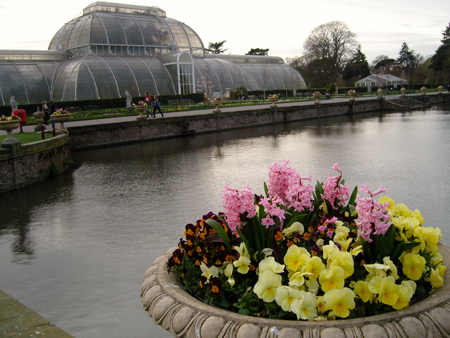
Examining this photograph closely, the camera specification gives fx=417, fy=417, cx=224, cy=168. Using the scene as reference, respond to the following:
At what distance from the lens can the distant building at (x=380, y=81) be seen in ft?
219

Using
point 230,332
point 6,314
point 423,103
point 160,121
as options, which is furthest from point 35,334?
point 423,103

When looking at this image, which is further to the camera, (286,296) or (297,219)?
(297,219)

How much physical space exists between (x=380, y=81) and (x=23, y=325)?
7026 centimetres

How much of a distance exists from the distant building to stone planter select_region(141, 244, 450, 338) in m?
67.7

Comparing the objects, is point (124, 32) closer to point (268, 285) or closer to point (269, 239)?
point (269, 239)

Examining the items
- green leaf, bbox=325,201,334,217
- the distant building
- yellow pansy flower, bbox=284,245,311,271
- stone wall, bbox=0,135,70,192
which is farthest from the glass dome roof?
yellow pansy flower, bbox=284,245,311,271

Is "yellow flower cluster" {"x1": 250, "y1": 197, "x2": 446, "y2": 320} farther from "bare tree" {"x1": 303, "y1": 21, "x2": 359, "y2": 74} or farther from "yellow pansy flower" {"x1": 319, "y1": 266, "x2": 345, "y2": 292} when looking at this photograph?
"bare tree" {"x1": 303, "y1": 21, "x2": 359, "y2": 74}

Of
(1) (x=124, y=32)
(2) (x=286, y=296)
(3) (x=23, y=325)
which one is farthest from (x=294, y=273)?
(1) (x=124, y=32)

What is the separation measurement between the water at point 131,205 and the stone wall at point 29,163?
1.45 feet

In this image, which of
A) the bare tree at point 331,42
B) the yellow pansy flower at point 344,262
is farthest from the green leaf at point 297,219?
the bare tree at point 331,42

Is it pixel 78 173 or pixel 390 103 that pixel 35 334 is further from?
pixel 390 103

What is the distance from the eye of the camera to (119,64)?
1481 inches

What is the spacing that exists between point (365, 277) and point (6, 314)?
10.2 ft

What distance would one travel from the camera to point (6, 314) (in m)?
3.70
